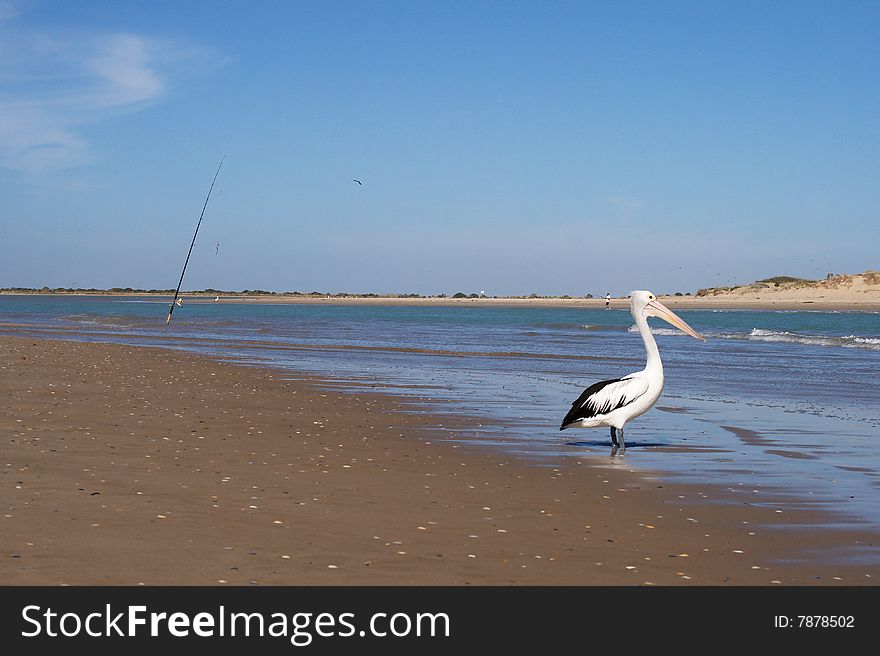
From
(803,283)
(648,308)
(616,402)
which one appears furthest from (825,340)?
(803,283)

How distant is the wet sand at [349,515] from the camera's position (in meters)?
5.70

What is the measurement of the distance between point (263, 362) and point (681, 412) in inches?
466

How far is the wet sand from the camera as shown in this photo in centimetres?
570

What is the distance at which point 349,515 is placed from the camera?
7.09 meters

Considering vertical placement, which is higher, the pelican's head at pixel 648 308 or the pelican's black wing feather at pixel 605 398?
the pelican's head at pixel 648 308

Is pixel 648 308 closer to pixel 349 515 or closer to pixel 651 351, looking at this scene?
pixel 651 351

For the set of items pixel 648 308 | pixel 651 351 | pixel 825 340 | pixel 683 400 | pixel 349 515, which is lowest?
pixel 349 515

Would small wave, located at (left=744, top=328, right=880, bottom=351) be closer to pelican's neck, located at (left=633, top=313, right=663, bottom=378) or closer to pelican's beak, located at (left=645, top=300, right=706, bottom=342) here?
Result: pelican's beak, located at (left=645, top=300, right=706, bottom=342)

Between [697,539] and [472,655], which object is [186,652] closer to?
[472,655]

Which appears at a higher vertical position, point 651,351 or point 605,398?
point 651,351

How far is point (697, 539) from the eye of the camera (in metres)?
6.68

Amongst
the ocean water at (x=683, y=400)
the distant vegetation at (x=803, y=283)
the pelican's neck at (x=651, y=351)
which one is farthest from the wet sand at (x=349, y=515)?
the distant vegetation at (x=803, y=283)

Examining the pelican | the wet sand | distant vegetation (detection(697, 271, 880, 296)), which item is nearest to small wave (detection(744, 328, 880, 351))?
the pelican

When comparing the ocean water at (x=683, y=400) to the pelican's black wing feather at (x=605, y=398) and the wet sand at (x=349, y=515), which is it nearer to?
the pelican's black wing feather at (x=605, y=398)
